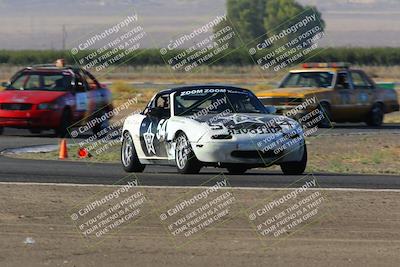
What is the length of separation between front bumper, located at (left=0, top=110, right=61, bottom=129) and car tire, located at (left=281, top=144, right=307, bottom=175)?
9870 millimetres

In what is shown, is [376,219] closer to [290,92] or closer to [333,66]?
[290,92]

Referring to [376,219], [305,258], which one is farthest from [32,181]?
[305,258]

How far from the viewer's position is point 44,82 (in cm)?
2717

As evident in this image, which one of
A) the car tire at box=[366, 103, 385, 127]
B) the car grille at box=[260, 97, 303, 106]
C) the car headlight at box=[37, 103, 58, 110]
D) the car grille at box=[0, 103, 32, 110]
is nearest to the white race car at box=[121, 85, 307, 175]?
the car headlight at box=[37, 103, 58, 110]

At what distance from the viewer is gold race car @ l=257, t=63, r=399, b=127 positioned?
2808 cm

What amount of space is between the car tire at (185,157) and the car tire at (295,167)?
129 cm

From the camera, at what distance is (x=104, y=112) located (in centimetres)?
2784

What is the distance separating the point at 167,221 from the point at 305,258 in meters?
2.46

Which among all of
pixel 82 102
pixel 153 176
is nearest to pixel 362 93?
pixel 82 102

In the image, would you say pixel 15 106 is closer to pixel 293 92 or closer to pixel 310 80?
pixel 293 92

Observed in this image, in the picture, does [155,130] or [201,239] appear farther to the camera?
[155,130]

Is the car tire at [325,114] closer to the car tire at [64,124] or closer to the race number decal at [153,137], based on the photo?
the car tire at [64,124]

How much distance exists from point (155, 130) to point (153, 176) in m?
0.70

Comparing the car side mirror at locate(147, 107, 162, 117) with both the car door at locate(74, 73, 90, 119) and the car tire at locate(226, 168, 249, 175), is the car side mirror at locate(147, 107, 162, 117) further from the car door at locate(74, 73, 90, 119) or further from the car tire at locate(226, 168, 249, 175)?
the car door at locate(74, 73, 90, 119)
